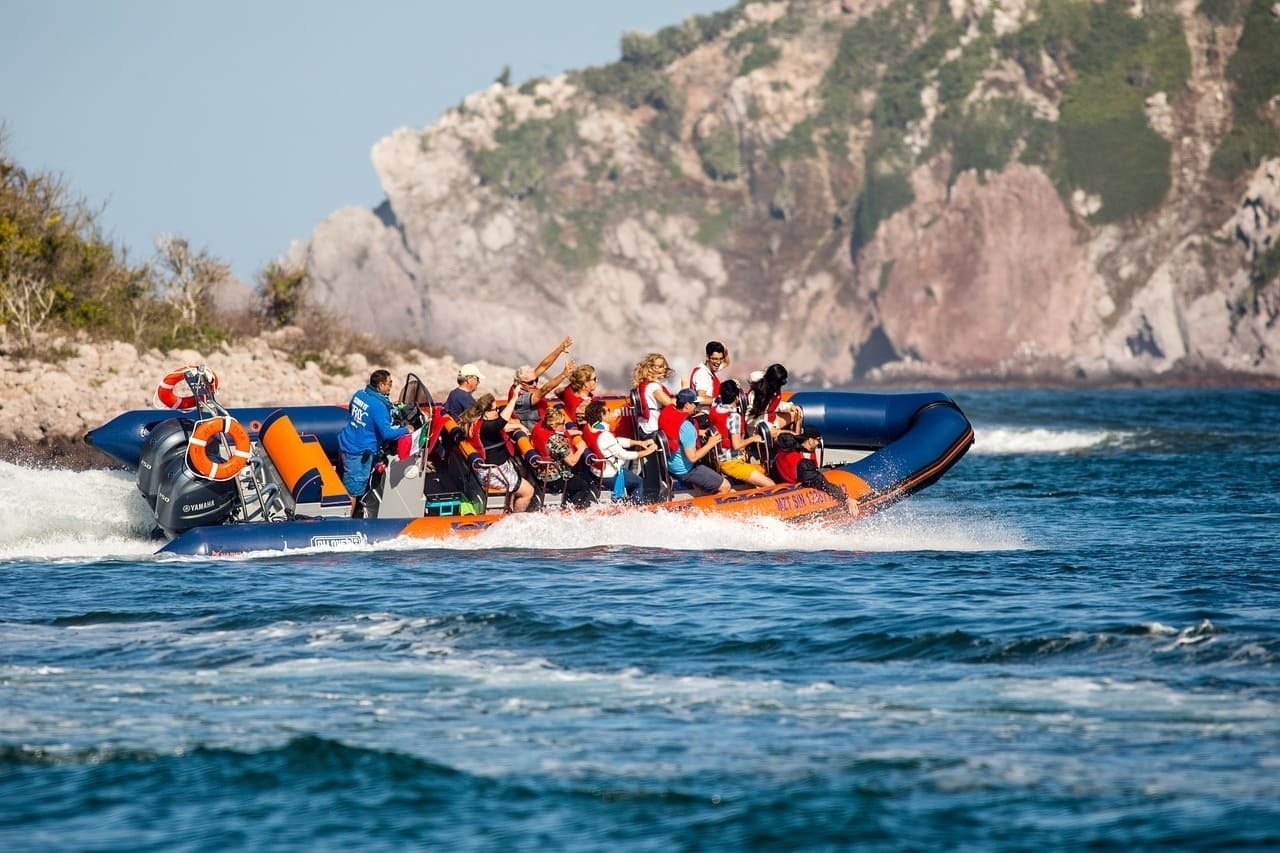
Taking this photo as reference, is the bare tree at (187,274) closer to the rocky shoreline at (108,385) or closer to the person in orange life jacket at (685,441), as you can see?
the rocky shoreline at (108,385)

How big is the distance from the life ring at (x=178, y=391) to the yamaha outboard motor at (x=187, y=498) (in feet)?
1.73

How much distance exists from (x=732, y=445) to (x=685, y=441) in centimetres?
54

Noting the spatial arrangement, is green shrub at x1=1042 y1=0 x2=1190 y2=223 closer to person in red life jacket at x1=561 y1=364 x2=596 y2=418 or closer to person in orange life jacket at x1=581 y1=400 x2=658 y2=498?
person in red life jacket at x1=561 y1=364 x2=596 y2=418

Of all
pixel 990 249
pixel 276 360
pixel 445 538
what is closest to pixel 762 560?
pixel 445 538

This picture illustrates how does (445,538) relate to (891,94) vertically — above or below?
below

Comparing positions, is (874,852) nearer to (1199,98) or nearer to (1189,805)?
(1189,805)

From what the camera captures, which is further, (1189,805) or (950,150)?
(950,150)

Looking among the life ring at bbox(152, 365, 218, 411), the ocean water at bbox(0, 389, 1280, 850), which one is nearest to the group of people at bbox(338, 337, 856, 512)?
the ocean water at bbox(0, 389, 1280, 850)

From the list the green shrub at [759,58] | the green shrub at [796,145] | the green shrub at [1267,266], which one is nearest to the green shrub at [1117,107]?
the green shrub at [1267,266]

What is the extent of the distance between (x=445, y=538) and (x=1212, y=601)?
240 inches

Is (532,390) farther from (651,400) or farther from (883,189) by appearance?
(883,189)

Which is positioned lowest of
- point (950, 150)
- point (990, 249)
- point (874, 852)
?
point (874, 852)

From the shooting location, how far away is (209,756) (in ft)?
25.5

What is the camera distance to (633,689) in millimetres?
9062
